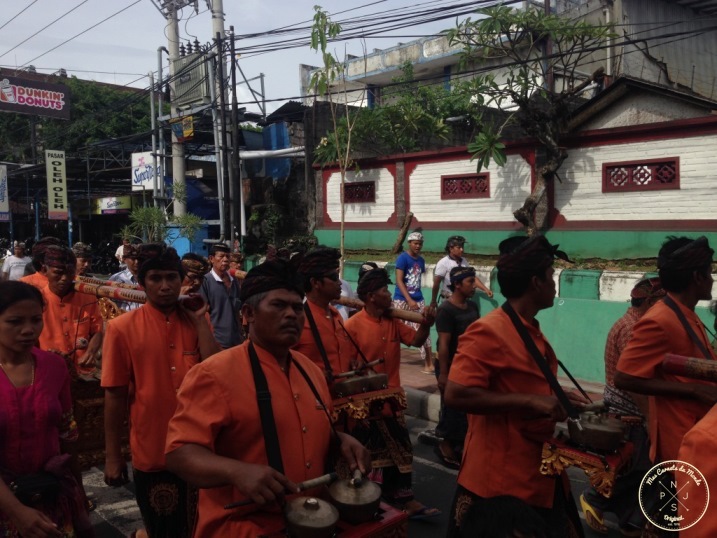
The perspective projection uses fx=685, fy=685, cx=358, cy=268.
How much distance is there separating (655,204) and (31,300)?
8.69 metres

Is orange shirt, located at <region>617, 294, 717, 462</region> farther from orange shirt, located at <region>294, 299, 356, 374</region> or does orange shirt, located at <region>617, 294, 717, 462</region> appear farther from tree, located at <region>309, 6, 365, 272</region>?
tree, located at <region>309, 6, 365, 272</region>

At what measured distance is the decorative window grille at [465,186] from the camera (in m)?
11.8

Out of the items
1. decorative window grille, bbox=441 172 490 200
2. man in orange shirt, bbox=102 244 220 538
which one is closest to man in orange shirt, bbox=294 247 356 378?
man in orange shirt, bbox=102 244 220 538

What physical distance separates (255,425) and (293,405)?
172mm

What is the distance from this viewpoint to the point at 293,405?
235cm

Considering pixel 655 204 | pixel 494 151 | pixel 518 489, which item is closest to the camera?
pixel 518 489

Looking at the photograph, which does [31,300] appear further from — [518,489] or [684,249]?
[684,249]

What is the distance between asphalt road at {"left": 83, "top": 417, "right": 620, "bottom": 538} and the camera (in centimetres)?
461

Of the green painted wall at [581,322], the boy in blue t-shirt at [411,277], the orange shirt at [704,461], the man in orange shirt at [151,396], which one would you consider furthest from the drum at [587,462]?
the boy in blue t-shirt at [411,277]

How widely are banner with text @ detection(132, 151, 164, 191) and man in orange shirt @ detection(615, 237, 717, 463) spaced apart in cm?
2224

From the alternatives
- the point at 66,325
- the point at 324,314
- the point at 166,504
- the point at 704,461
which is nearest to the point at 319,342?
the point at 324,314

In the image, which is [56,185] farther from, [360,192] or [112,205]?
[360,192]

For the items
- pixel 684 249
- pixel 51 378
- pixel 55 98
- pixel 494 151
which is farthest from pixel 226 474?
pixel 55 98

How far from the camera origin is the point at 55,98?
2908 cm
